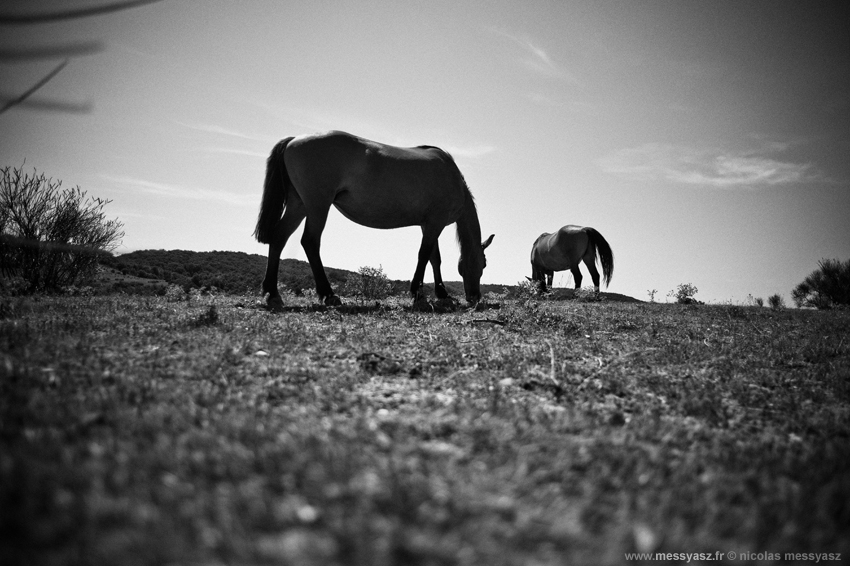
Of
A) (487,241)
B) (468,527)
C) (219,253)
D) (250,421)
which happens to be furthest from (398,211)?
(219,253)

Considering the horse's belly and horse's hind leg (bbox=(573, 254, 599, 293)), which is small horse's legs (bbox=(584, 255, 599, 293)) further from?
the horse's belly

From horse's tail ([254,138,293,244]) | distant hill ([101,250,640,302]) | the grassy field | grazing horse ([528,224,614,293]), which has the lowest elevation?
the grassy field

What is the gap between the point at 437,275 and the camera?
10453 mm

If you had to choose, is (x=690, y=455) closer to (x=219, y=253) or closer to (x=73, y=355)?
(x=73, y=355)

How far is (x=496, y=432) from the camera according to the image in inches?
79.2

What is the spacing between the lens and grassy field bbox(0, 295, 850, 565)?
1.16m

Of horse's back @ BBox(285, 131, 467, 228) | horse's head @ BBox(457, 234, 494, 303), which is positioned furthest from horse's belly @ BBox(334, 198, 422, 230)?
horse's head @ BBox(457, 234, 494, 303)

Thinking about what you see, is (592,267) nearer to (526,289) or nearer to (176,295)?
(526,289)

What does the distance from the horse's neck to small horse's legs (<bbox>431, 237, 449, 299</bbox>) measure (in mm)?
670

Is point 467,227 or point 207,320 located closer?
point 207,320

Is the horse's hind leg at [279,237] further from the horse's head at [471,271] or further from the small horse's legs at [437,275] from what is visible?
the horse's head at [471,271]

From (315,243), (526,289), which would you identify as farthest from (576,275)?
(315,243)

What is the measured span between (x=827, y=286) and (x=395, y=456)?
88.1 feet

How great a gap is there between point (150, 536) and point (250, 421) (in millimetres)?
925
